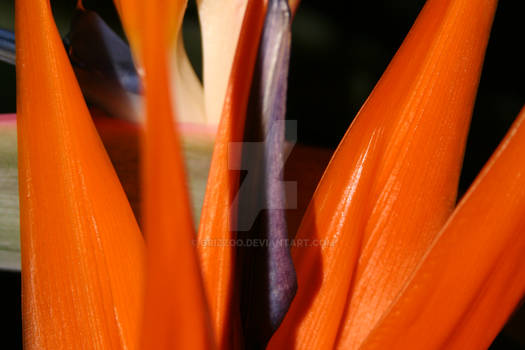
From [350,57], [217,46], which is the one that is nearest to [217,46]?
[217,46]

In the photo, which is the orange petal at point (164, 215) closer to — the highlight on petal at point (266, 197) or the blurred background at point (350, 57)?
the highlight on petal at point (266, 197)

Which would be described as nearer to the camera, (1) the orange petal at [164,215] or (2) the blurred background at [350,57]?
(1) the orange petal at [164,215]

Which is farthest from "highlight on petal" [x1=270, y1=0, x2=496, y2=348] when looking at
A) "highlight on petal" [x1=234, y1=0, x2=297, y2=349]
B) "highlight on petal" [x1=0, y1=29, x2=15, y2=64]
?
"highlight on petal" [x1=0, y1=29, x2=15, y2=64]

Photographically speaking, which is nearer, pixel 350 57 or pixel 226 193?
pixel 226 193

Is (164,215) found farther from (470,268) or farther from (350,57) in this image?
(350,57)

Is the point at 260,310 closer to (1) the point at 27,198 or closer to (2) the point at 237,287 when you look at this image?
(2) the point at 237,287

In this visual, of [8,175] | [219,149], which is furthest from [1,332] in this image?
[219,149]

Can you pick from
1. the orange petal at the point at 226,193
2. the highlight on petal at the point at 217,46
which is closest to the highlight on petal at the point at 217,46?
the highlight on petal at the point at 217,46
